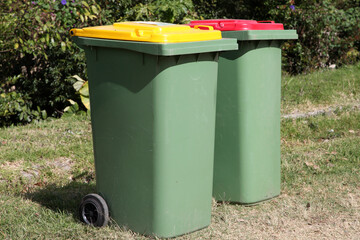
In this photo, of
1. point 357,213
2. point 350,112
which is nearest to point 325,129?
point 350,112

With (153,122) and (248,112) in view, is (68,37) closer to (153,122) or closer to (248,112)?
(248,112)

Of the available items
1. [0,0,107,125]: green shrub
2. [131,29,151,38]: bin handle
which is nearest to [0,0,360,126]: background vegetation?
[0,0,107,125]: green shrub

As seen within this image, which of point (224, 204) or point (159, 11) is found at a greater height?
point (159, 11)

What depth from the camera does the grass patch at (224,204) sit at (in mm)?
3957

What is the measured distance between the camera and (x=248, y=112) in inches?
167

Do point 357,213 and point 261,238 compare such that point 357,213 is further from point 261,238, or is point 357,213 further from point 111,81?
point 111,81

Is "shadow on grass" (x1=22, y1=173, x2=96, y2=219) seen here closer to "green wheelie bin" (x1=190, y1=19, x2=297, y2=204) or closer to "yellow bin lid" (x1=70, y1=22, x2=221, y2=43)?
"green wheelie bin" (x1=190, y1=19, x2=297, y2=204)

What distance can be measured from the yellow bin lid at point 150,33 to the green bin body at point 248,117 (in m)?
0.48

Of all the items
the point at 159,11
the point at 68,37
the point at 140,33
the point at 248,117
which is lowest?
the point at 248,117

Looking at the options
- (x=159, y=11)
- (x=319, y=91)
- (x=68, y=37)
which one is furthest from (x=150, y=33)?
(x=319, y=91)

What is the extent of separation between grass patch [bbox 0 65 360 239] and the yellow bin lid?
4.19 feet

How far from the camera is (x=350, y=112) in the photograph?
731 centimetres

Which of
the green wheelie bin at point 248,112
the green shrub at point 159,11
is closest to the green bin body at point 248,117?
the green wheelie bin at point 248,112

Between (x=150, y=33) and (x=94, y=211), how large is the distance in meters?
1.31
